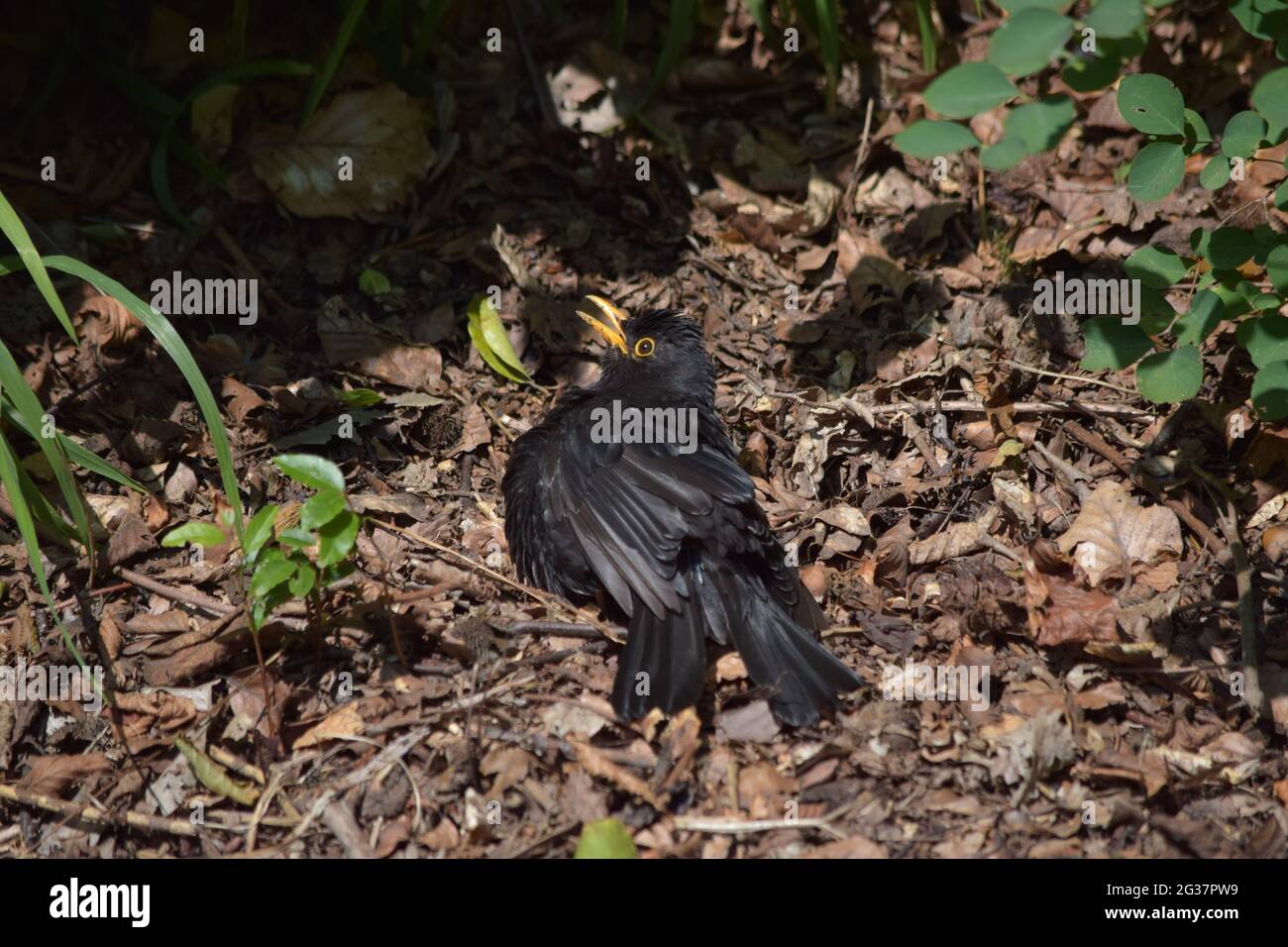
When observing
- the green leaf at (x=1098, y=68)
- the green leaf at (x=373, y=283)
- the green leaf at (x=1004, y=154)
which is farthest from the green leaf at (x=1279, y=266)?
the green leaf at (x=373, y=283)

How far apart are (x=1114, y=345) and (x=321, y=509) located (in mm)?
2474

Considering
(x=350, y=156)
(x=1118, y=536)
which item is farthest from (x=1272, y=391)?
(x=350, y=156)

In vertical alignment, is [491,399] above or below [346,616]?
above

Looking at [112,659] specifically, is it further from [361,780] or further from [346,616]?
[361,780]

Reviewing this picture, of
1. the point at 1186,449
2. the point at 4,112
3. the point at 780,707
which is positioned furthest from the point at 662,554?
the point at 4,112

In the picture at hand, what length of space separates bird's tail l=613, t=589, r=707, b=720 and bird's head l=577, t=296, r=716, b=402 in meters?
1.15

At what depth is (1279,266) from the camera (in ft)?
10.5

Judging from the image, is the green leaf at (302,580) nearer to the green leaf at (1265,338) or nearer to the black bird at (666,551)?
the black bird at (666,551)

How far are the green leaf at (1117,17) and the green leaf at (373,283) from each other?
3.34m

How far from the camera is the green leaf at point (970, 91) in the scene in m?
2.68

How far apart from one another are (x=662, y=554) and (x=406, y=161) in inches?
104

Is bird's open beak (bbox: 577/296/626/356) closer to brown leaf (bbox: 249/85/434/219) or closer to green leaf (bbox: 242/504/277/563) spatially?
brown leaf (bbox: 249/85/434/219)

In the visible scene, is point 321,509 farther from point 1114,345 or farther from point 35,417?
point 1114,345

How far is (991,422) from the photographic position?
437cm
